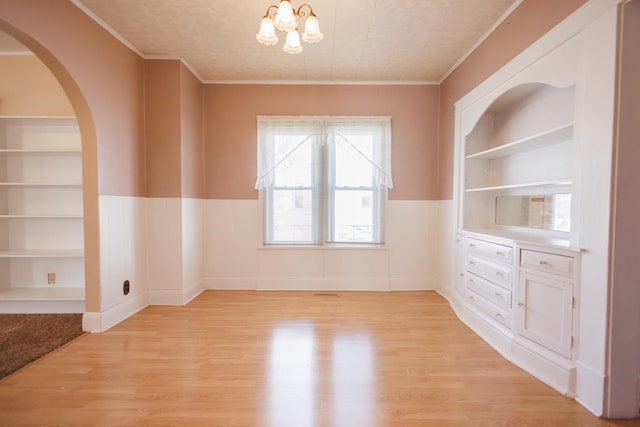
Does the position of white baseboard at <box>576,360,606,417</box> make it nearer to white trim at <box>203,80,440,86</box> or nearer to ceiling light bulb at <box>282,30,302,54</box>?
ceiling light bulb at <box>282,30,302,54</box>

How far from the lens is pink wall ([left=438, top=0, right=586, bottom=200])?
2205 mm

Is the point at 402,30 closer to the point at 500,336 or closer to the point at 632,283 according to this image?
the point at 632,283

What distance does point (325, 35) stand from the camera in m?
3.08

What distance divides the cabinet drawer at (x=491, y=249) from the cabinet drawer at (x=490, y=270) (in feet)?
0.23

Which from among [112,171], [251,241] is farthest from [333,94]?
[112,171]

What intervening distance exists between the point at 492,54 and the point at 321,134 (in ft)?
7.11

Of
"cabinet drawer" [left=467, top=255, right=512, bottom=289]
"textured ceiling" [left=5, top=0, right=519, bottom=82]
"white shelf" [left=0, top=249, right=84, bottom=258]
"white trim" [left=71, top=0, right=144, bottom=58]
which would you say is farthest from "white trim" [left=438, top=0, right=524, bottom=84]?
"white shelf" [left=0, top=249, right=84, bottom=258]

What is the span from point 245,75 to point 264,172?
1337 millimetres

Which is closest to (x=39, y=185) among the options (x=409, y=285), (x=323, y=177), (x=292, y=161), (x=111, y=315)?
(x=111, y=315)

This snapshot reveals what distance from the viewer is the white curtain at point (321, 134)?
4.19 m

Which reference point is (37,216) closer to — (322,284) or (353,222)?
(322,284)

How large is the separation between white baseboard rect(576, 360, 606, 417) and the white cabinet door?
4.6 inches

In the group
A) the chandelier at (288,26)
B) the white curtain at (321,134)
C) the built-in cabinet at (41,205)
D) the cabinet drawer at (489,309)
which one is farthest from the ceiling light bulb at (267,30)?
the cabinet drawer at (489,309)

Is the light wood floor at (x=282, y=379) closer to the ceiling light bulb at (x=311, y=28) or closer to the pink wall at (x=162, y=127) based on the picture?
the pink wall at (x=162, y=127)
